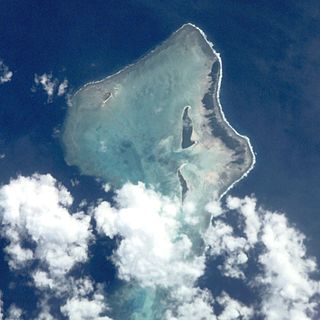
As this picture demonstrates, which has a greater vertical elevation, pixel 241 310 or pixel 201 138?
pixel 201 138

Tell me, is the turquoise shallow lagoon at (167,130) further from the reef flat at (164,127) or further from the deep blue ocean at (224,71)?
the deep blue ocean at (224,71)

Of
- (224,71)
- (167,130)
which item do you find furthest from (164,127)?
(224,71)

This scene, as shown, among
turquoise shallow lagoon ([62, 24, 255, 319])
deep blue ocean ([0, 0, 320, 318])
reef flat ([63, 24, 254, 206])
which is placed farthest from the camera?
reef flat ([63, 24, 254, 206])

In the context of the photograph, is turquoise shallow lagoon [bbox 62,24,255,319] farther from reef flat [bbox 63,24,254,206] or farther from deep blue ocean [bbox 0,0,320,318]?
deep blue ocean [bbox 0,0,320,318]

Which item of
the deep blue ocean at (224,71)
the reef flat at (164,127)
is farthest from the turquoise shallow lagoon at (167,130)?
the deep blue ocean at (224,71)

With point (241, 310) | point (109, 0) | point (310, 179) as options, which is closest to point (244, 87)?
point (310, 179)

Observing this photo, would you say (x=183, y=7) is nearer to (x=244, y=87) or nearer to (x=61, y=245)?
(x=244, y=87)

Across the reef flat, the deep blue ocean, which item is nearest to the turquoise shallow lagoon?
the reef flat
